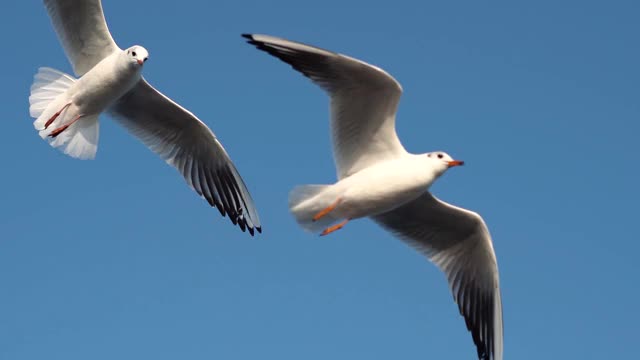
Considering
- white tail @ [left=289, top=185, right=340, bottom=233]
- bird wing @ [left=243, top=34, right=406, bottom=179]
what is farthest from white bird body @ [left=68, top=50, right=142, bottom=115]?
white tail @ [left=289, top=185, right=340, bottom=233]

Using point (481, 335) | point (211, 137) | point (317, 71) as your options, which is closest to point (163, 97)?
point (211, 137)

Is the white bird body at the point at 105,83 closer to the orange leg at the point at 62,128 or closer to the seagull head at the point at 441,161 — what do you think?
the orange leg at the point at 62,128

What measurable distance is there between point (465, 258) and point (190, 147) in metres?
3.52

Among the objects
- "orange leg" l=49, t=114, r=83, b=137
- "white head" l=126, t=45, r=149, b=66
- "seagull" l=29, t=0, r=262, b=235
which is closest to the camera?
"white head" l=126, t=45, r=149, b=66

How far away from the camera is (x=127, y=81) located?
12656 millimetres

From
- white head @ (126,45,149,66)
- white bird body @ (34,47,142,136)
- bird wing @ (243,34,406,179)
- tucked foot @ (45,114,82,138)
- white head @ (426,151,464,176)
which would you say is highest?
white head @ (126,45,149,66)

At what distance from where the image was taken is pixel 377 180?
442 inches

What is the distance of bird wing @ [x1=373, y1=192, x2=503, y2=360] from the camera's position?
12156mm

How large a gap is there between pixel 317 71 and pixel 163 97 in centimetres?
289

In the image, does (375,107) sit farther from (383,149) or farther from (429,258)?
(429,258)

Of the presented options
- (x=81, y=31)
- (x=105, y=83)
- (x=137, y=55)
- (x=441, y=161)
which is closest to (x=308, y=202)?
(x=441, y=161)

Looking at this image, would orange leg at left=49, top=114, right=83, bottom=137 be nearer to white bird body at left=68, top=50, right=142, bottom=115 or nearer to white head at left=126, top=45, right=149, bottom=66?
white bird body at left=68, top=50, right=142, bottom=115

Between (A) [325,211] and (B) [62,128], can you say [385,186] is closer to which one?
(A) [325,211]

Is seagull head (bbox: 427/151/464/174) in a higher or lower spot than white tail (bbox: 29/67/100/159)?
lower
